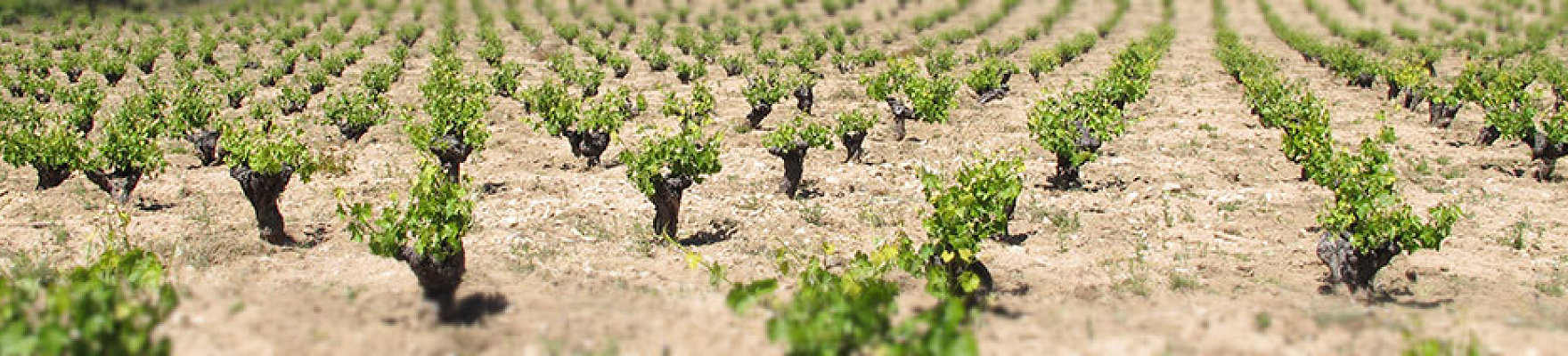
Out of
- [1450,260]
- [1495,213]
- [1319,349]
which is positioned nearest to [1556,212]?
[1495,213]

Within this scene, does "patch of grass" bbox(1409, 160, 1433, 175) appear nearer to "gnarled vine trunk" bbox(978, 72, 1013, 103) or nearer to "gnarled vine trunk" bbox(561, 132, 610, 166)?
"gnarled vine trunk" bbox(978, 72, 1013, 103)

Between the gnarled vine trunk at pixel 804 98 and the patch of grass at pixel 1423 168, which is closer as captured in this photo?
the patch of grass at pixel 1423 168


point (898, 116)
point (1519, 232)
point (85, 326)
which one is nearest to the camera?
point (85, 326)

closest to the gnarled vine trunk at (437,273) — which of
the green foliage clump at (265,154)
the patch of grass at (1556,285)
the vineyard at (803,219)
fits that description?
the vineyard at (803,219)

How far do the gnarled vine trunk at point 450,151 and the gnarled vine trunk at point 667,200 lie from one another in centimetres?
452

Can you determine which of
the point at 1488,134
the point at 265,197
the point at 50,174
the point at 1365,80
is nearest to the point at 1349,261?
the point at 1488,134

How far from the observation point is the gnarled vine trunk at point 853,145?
646 inches

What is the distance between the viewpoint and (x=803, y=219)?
13.0m

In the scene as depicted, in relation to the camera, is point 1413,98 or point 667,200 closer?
Answer: point 667,200

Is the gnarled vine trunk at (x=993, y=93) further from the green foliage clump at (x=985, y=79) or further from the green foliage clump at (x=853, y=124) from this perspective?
the green foliage clump at (x=853, y=124)

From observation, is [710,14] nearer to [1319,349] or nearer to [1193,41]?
[1193,41]

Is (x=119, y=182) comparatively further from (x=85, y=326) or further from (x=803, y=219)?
(x=803, y=219)

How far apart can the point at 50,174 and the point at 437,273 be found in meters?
10.4

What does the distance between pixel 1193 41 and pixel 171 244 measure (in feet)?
125
